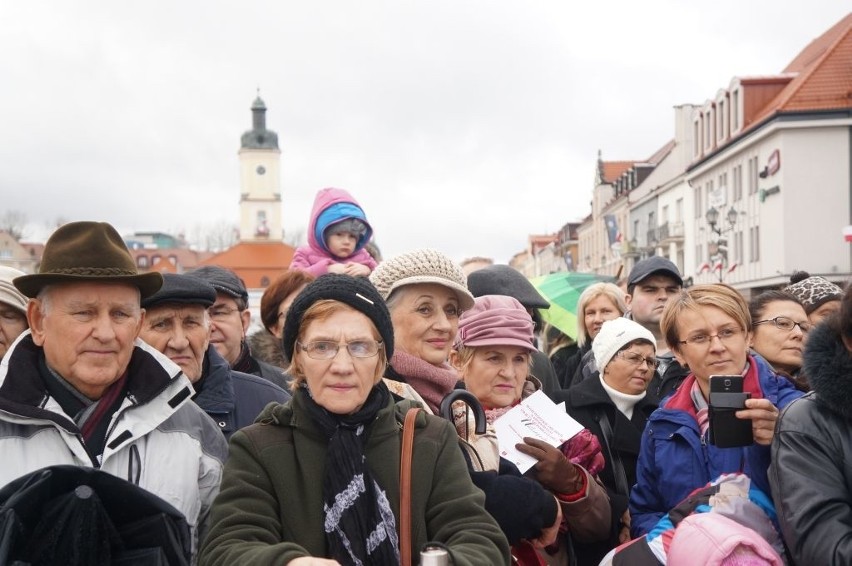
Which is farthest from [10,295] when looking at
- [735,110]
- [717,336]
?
[735,110]

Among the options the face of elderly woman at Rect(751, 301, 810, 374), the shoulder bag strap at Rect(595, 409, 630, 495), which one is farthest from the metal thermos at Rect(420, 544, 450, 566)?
the face of elderly woman at Rect(751, 301, 810, 374)

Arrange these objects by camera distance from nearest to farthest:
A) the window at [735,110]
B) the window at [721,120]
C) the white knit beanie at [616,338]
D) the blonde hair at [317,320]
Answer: the blonde hair at [317,320]
the white knit beanie at [616,338]
the window at [735,110]
the window at [721,120]

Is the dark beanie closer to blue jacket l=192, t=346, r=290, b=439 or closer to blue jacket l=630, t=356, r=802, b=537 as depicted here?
blue jacket l=192, t=346, r=290, b=439

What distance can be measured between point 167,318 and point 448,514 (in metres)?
1.78

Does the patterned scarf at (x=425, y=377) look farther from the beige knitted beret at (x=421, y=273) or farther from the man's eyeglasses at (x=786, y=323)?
the man's eyeglasses at (x=786, y=323)

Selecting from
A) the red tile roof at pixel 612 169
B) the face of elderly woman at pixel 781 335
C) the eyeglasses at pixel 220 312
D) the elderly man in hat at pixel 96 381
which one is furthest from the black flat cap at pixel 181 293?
the red tile roof at pixel 612 169

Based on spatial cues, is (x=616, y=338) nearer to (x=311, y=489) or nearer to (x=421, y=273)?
(x=421, y=273)

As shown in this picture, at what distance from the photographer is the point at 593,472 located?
169 inches

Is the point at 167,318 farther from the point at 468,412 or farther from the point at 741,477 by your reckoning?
the point at 741,477

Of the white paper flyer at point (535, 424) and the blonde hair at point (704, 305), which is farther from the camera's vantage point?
the blonde hair at point (704, 305)

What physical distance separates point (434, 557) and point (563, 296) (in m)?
6.71

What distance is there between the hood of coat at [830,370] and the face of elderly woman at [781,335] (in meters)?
1.89

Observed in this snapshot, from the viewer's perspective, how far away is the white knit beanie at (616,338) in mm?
5055

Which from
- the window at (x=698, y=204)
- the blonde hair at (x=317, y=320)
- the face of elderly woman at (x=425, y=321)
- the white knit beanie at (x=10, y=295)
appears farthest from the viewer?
the window at (x=698, y=204)
